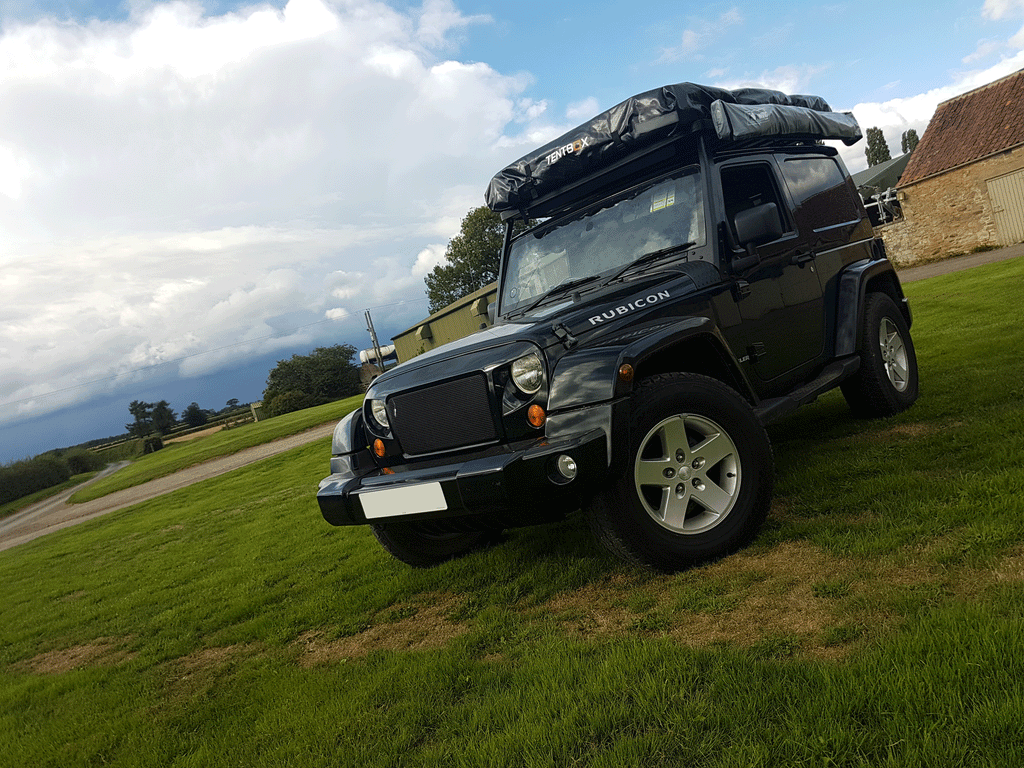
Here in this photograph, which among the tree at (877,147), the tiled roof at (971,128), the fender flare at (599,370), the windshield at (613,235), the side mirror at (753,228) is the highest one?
the tree at (877,147)

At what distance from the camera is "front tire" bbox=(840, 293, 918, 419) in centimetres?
511

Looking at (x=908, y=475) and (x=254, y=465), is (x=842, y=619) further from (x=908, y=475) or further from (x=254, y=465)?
(x=254, y=465)

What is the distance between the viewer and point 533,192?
496 cm

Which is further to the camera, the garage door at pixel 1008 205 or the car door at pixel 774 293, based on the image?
the garage door at pixel 1008 205

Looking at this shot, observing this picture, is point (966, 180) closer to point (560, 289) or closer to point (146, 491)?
point (560, 289)

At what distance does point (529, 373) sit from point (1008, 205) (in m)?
27.8

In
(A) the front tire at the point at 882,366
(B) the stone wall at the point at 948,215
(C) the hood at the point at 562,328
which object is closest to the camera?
(C) the hood at the point at 562,328

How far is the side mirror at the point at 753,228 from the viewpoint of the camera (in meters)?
4.00

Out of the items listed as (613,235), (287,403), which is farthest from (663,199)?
(287,403)

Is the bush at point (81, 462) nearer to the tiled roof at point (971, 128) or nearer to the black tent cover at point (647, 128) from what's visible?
the black tent cover at point (647, 128)

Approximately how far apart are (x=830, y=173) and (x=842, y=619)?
412 cm

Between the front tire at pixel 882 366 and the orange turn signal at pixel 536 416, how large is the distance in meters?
2.97

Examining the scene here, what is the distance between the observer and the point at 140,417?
70.9 m

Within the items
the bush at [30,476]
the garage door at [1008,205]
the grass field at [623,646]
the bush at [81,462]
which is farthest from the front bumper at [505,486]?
the bush at [81,462]
